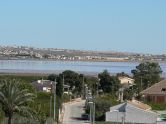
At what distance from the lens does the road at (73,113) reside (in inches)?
2697

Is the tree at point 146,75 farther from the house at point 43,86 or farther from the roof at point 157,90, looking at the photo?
the roof at point 157,90

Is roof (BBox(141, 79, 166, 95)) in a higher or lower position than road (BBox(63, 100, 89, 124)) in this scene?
higher

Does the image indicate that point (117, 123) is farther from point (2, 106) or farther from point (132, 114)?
point (2, 106)

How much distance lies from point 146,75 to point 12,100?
81005 millimetres

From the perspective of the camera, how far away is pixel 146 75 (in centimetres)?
12862

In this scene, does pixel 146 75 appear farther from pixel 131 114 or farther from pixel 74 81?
pixel 131 114

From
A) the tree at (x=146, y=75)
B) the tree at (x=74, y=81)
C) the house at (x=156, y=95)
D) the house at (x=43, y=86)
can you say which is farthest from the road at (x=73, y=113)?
the tree at (x=146, y=75)

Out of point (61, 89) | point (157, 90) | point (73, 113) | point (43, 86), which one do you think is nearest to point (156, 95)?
point (157, 90)

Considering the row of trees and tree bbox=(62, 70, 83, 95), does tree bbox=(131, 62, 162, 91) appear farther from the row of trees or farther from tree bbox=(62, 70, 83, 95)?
tree bbox=(62, 70, 83, 95)

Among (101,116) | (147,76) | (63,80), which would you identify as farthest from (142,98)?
(147,76)

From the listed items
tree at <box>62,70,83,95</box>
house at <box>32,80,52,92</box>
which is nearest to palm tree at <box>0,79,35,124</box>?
house at <box>32,80,52,92</box>

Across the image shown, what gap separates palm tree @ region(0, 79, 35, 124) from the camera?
1934 inches

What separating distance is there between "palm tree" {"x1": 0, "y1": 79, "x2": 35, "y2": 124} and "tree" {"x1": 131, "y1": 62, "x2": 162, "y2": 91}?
66.4m

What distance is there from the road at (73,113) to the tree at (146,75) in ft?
97.5
